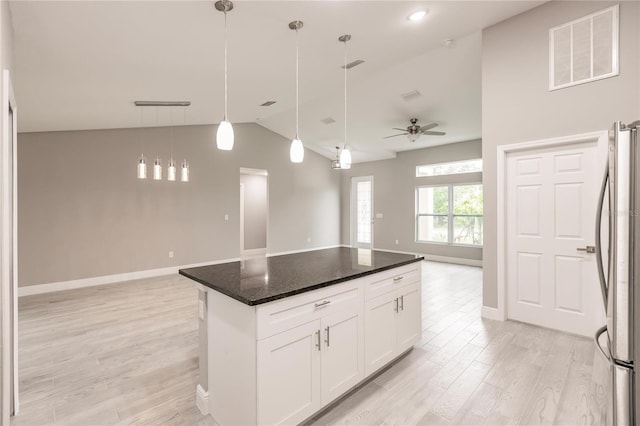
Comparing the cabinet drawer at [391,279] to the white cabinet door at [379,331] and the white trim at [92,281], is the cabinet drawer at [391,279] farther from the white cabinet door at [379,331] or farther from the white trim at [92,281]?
the white trim at [92,281]

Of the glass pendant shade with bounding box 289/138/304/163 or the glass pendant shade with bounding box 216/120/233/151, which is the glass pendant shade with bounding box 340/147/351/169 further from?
the glass pendant shade with bounding box 216/120/233/151

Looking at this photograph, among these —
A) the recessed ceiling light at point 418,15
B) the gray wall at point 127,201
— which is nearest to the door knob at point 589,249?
the recessed ceiling light at point 418,15

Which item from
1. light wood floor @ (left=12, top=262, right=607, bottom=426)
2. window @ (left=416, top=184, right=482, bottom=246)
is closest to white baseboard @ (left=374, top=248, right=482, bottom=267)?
window @ (left=416, top=184, right=482, bottom=246)

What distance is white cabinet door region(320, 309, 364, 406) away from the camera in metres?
1.89

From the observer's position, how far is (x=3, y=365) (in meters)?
1.67

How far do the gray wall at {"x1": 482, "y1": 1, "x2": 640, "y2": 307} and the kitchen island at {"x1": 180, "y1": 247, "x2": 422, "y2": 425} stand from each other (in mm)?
2111

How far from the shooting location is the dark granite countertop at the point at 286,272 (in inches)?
65.5

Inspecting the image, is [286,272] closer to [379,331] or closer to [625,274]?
[379,331]

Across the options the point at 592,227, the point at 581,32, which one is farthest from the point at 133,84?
the point at 592,227

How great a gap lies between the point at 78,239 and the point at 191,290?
2.17m

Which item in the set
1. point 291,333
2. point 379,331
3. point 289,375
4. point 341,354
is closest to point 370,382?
point 379,331

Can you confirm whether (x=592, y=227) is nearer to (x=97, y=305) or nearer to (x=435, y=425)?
(x=435, y=425)

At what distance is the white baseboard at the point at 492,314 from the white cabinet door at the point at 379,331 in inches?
71.9

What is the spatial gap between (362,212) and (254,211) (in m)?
3.48
